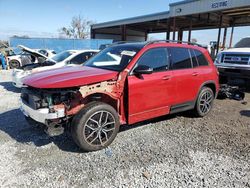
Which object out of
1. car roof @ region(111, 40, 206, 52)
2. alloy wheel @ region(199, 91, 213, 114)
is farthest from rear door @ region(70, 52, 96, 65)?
alloy wheel @ region(199, 91, 213, 114)

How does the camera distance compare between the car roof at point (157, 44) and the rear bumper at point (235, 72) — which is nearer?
the car roof at point (157, 44)

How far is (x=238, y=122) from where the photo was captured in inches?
195

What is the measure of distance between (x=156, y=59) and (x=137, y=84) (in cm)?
78

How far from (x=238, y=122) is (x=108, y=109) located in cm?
335

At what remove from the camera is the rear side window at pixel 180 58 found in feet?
14.4

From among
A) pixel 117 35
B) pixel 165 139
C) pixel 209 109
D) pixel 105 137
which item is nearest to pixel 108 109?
pixel 105 137

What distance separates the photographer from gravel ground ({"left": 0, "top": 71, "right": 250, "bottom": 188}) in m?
2.81

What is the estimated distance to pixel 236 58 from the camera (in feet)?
24.7

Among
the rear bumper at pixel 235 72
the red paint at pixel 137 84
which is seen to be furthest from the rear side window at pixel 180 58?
the rear bumper at pixel 235 72

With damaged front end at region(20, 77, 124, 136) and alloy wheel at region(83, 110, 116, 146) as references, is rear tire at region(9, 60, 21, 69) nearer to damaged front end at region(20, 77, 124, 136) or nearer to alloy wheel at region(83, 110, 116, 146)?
damaged front end at region(20, 77, 124, 136)

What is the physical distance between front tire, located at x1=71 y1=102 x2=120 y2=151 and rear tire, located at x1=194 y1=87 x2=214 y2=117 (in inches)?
93.2

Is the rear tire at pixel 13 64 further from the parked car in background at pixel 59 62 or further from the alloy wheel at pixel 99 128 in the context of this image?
the alloy wheel at pixel 99 128

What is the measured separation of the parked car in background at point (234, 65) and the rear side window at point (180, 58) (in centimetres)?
336

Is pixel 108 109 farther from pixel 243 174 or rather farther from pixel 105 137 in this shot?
pixel 243 174
